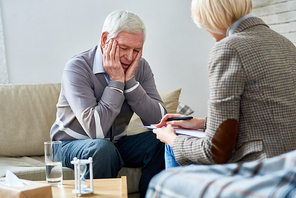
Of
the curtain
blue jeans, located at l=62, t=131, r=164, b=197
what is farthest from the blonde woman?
the curtain

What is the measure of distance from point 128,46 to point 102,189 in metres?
0.82

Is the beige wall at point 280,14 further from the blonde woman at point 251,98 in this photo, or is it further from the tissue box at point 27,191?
the tissue box at point 27,191

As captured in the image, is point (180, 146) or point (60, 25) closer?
point (180, 146)

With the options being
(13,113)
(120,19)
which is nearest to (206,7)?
(120,19)

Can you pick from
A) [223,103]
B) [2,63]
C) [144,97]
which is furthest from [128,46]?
[2,63]

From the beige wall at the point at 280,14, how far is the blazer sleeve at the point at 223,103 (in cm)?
172

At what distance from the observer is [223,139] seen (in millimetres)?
938

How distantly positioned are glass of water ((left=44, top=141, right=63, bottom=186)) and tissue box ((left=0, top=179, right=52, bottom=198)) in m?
0.18

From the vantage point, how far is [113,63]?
5.43 feet

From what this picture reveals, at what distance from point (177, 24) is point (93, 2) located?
795 millimetres

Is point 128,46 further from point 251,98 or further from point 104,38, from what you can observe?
point 251,98

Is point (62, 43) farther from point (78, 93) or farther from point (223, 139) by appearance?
point (223, 139)

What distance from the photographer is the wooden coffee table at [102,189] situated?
3.50 ft

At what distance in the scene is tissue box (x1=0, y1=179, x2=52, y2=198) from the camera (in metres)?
0.89
